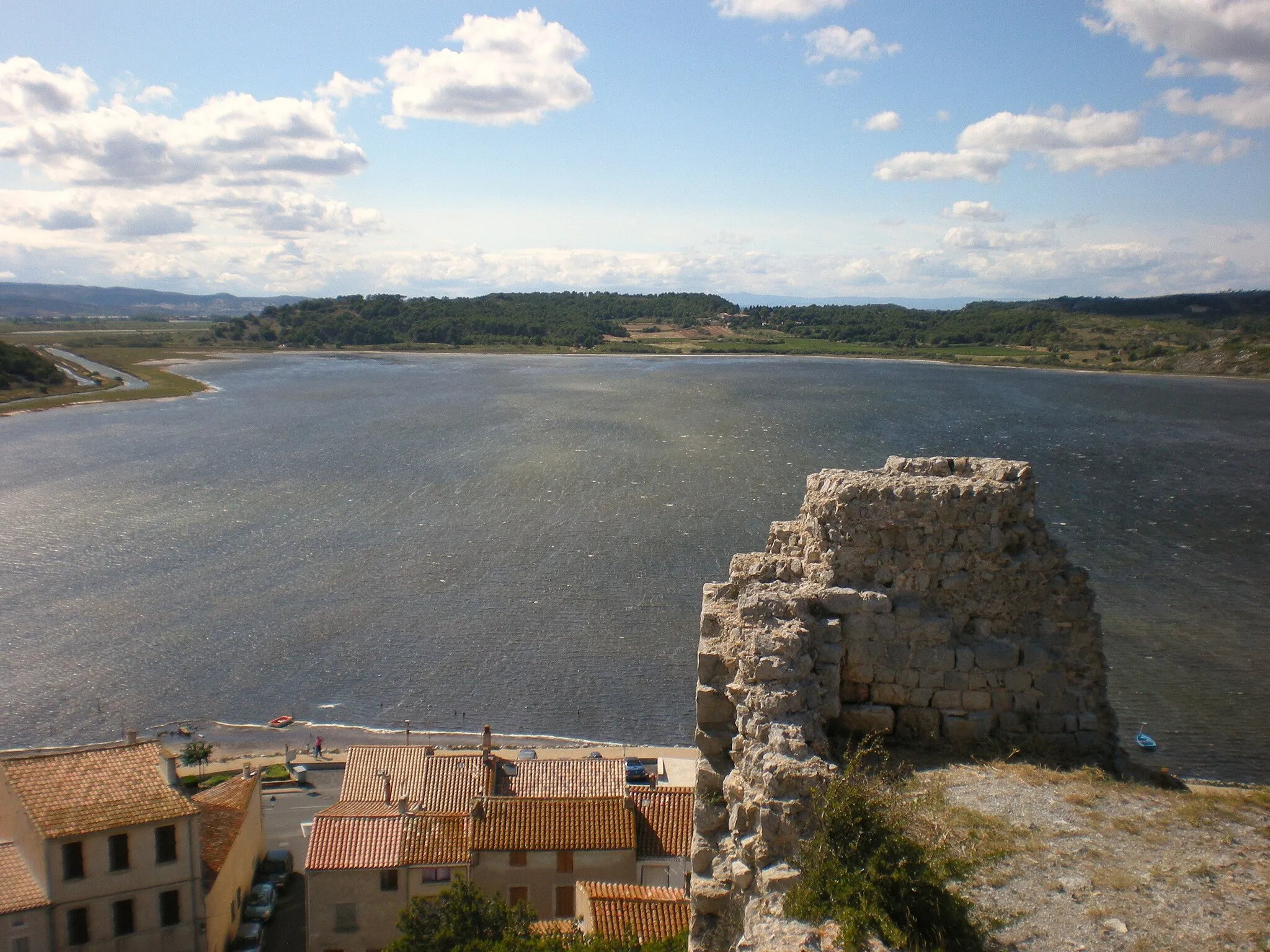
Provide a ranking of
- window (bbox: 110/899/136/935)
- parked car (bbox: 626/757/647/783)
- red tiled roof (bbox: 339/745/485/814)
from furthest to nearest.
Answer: parked car (bbox: 626/757/647/783)
red tiled roof (bbox: 339/745/485/814)
window (bbox: 110/899/136/935)

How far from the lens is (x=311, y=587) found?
Answer: 4109 cm

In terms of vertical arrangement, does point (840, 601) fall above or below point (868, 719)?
above

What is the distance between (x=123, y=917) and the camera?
17.1 m

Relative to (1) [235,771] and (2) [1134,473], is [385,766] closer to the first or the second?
(1) [235,771]

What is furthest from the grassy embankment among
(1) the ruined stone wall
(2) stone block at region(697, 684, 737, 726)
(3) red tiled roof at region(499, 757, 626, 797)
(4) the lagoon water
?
(1) the ruined stone wall

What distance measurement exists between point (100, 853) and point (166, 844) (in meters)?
1.05

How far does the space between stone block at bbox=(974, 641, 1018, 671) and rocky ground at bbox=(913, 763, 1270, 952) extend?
32.0 inches

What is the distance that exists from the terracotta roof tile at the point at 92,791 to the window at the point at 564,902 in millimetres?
6960

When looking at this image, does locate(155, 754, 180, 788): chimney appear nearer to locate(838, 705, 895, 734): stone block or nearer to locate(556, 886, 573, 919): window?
locate(556, 886, 573, 919): window

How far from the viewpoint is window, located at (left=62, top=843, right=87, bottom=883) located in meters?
16.5

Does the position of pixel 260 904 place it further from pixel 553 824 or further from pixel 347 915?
pixel 553 824

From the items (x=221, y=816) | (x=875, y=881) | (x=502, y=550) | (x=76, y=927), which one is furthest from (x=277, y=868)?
(x=502, y=550)

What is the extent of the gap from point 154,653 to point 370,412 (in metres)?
60.6

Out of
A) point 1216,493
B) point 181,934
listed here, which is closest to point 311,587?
point 181,934
